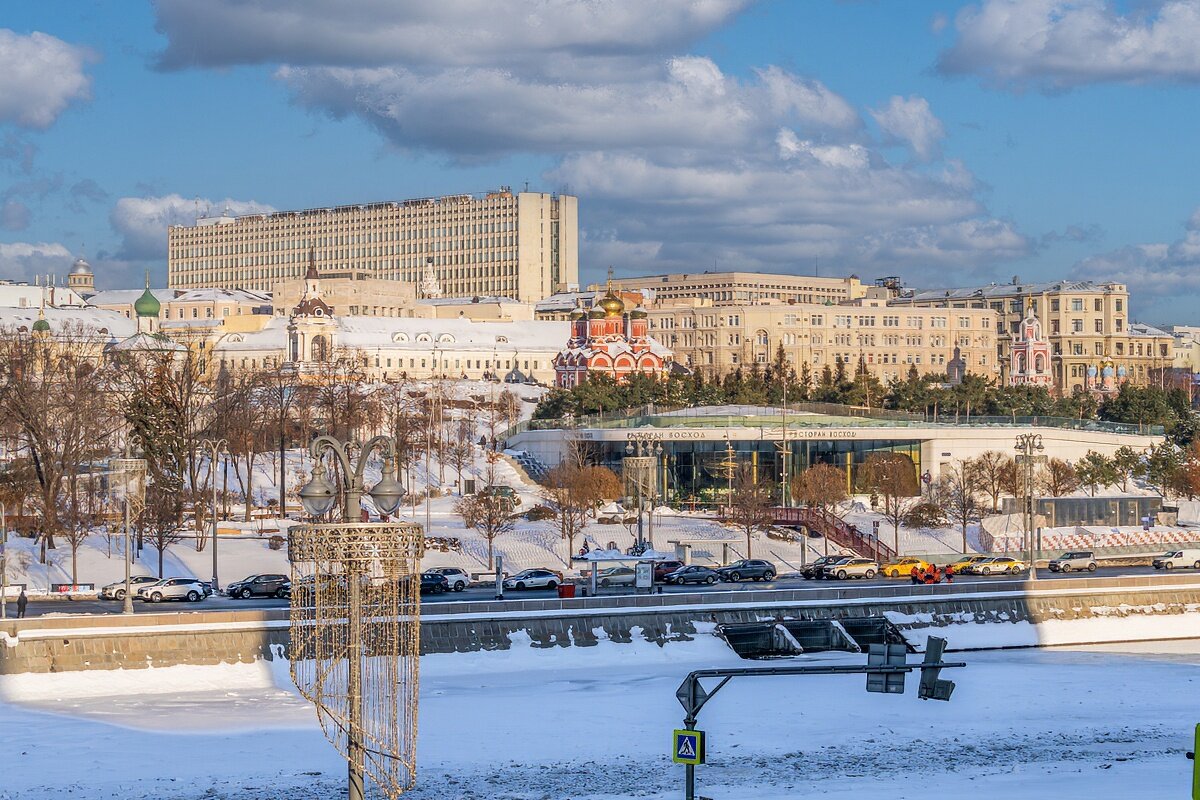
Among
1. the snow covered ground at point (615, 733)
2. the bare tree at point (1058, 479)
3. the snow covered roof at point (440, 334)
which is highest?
the snow covered roof at point (440, 334)

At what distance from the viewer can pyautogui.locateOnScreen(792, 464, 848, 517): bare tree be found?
83.3m

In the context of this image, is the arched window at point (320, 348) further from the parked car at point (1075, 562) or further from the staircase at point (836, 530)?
the parked car at point (1075, 562)

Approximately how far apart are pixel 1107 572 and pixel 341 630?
53907mm

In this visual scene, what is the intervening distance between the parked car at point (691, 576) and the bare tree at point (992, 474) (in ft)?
88.5

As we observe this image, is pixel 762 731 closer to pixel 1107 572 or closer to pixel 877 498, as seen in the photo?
pixel 1107 572

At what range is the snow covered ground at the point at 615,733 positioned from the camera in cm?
3531

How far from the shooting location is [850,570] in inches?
2596

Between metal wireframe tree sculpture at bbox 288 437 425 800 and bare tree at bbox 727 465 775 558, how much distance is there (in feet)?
173


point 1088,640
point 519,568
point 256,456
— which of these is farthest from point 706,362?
point 1088,640

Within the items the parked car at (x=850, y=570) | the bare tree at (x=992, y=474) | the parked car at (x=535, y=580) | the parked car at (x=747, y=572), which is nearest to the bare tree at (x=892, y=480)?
the bare tree at (x=992, y=474)

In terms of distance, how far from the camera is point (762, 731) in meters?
40.8

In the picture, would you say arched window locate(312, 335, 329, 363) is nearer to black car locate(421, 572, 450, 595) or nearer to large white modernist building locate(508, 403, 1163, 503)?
large white modernist building locate(508, 403, 1163, 503)

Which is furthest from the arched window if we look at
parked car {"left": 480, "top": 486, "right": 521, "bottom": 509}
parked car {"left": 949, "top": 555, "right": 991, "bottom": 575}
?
parked car {"left": 949, "top": 555, "right": 991, "bottom": 575}

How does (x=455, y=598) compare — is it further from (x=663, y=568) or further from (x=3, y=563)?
(x=3, y=563)
